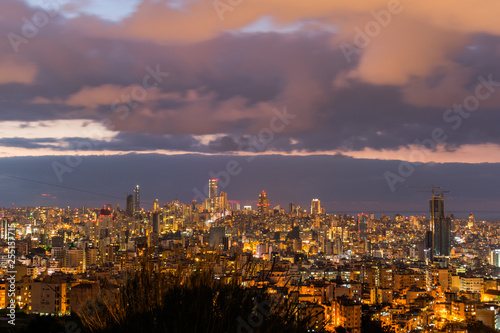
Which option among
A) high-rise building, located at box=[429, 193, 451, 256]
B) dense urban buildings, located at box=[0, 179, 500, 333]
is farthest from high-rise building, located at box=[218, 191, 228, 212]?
high-rise building, located at box=[429, 193, 451, 256]

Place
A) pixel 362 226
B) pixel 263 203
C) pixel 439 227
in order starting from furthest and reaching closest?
pixel 263 203, pixel 362 226, pixel 439 227

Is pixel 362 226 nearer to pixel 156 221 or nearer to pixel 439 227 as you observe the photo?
pixel 439 227

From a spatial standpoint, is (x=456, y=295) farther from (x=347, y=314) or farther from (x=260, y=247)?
(x=260, y=247)

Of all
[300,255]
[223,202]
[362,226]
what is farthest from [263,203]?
[300,255]

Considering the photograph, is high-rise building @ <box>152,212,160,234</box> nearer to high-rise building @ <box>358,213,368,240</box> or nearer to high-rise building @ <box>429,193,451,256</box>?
high-rise building @ <box>358,213,368,240</box>

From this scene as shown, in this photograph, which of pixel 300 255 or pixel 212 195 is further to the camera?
pixel 212 195

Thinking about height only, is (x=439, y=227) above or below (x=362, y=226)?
above
